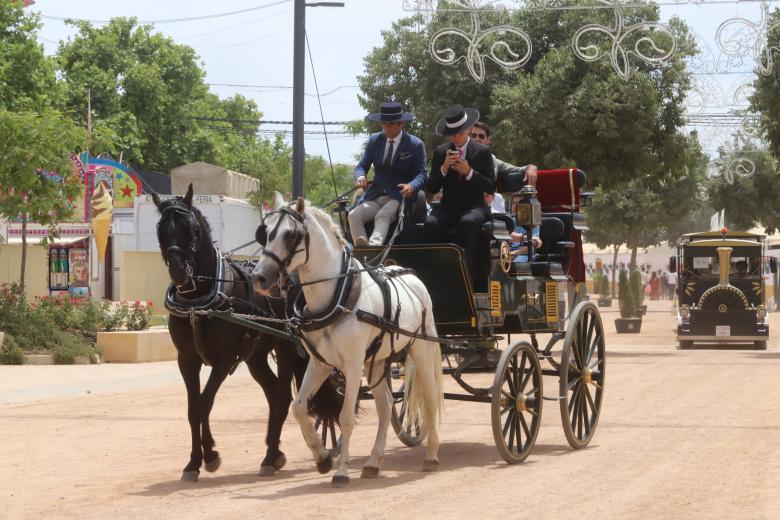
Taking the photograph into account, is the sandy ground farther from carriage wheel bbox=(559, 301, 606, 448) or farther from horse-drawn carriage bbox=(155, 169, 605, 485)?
horse-drawn carriage bbox=(155, 169, 605, 485)

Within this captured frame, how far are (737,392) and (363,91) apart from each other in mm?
15580

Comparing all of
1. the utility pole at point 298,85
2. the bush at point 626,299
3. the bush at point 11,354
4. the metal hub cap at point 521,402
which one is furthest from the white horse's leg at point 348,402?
the bush at point 626,299

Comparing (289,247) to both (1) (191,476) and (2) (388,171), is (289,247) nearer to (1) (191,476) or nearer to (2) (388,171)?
(1) (191,476)

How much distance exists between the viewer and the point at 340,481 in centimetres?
912

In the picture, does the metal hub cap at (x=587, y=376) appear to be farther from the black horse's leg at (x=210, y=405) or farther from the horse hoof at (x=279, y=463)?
the black horse's leg at (x=210, y=405)

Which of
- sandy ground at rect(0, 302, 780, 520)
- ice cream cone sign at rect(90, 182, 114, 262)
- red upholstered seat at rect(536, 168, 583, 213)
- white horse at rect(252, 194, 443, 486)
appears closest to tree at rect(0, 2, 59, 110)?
ice cream cone sign at rect(90, 182, 114, 262)

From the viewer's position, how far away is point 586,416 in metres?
11.8

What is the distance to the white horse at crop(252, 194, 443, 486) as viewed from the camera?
8.87 meters

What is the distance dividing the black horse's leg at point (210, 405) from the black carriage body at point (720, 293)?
20.9 m

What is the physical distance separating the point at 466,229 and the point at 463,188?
391 mm

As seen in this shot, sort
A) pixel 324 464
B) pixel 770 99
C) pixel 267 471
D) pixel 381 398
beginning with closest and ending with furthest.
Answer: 1. pixel 324 464
2. pixel 267 471
3. pixel 381 398
4. pixel 770 99

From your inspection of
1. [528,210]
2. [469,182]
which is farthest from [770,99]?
[469,182]

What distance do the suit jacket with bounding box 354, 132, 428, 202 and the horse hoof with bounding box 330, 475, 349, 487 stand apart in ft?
9.04

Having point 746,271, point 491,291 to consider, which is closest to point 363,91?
point 746,271
